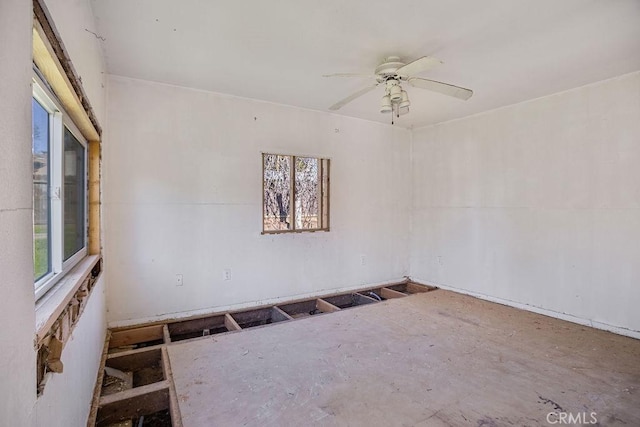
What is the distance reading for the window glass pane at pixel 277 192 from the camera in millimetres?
4039

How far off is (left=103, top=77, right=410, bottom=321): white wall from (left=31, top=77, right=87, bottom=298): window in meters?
→ 1.16

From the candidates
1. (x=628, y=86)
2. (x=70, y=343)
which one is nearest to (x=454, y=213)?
(x=628, y=86)

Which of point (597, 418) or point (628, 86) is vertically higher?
point (628, 86)

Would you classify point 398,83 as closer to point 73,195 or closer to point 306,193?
point 306,193

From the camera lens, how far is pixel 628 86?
3.15 metres

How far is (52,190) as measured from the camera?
5.35 feet

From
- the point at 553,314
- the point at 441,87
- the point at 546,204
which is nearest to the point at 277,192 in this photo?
the point at 441,87

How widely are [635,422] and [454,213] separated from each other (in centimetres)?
312

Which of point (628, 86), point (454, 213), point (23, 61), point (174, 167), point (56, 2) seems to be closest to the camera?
point (23, 61)

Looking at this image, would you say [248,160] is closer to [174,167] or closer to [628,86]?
[174,167]

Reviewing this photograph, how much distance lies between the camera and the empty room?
1.61 m

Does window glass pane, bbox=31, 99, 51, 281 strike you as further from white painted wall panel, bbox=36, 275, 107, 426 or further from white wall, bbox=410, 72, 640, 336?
white wall, bbox=410, 72, 640, 336

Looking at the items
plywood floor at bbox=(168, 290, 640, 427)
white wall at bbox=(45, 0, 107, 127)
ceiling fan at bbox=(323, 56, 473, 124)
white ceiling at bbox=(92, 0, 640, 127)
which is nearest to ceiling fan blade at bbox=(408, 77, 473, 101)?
ceiling fan at bbox=(323, 56, 473, 124)

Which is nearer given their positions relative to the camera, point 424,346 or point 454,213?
point 424,346
